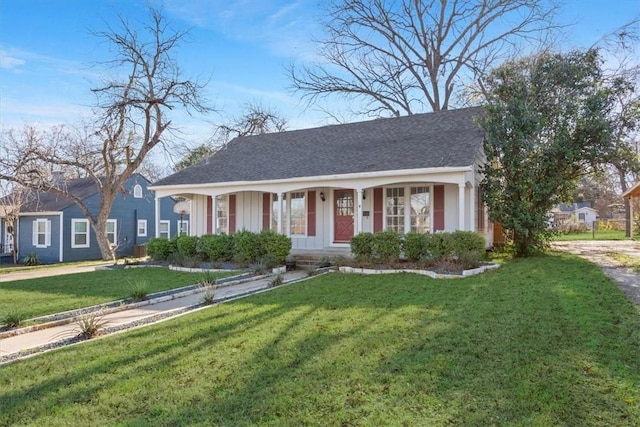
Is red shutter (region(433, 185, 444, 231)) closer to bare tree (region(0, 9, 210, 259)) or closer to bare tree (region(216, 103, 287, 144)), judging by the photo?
bare tree (region(0, 9, 210, 259))

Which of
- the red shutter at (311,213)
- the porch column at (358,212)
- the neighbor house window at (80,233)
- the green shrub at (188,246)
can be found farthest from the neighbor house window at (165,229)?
the porch column at (358,212)

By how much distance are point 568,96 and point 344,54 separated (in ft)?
51.8

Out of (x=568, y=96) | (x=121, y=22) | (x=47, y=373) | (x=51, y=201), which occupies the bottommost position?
(x=47, y=373)

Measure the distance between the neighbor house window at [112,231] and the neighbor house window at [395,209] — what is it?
15.0 m

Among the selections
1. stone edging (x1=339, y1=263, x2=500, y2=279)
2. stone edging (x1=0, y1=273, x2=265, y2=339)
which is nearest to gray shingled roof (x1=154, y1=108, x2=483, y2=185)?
stone edging (x1=339, y1=263, x2=500, y2=279)

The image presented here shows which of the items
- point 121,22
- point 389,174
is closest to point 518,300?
point 389,174

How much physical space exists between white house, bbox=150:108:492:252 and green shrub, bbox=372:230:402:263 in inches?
68.6

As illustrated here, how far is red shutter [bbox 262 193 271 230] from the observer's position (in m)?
15.6

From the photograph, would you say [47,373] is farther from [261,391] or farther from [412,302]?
[412,302]

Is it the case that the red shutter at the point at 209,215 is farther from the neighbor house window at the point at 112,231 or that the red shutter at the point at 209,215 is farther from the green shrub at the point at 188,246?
the neighbor house window at the point at 112,231

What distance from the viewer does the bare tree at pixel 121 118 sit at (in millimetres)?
17922

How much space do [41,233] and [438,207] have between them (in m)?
18.8

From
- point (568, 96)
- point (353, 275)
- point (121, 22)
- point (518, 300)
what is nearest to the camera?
point (518, 300)

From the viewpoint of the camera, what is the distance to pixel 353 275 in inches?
401
